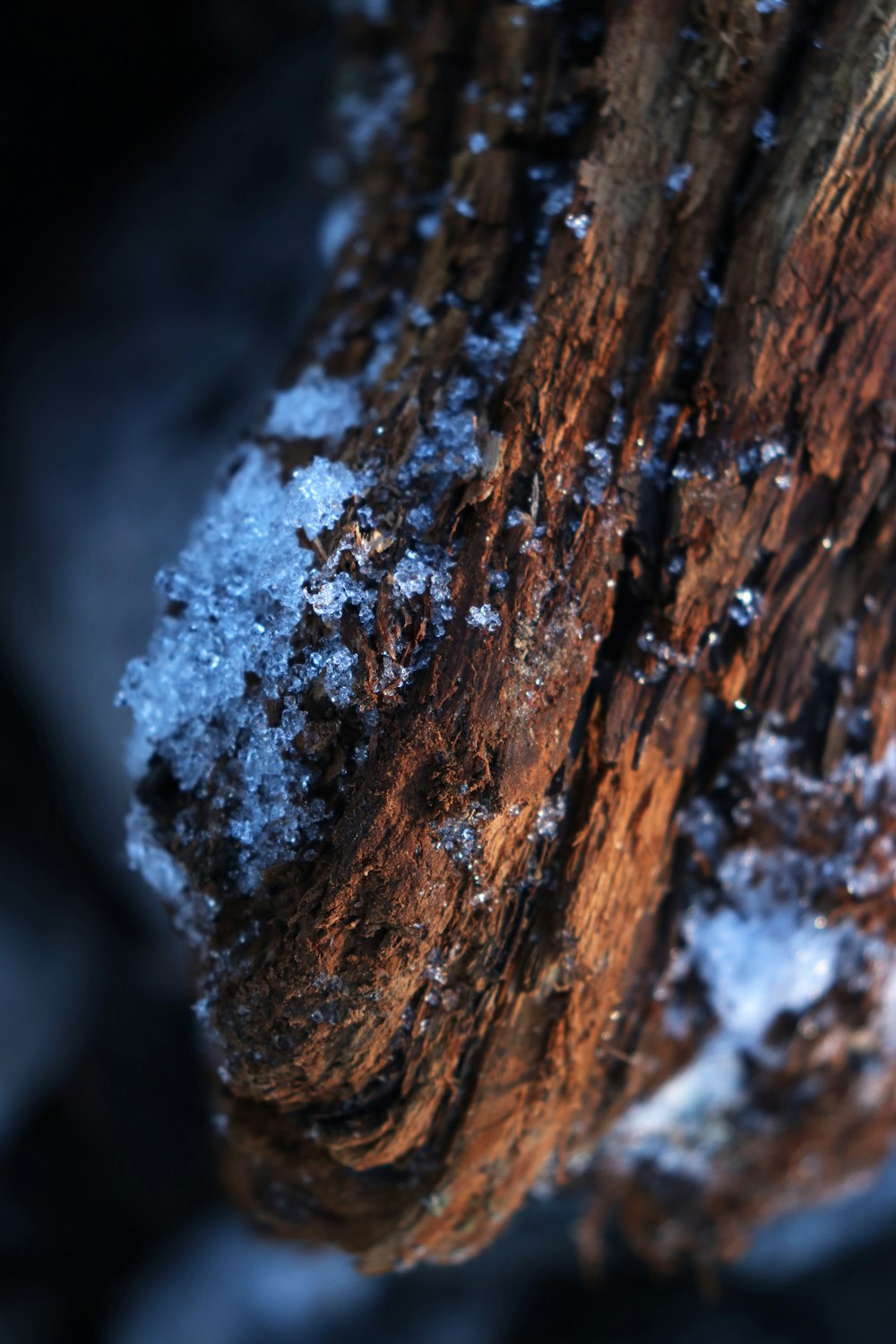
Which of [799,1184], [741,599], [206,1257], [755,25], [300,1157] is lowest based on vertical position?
[799,1184]

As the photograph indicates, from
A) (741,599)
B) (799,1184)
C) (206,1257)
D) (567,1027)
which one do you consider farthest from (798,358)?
(206,1257)

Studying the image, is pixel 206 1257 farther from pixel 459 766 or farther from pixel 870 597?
pixel 870 597

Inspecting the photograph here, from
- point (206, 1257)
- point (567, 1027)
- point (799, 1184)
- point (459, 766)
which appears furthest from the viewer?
point (206, 1257)

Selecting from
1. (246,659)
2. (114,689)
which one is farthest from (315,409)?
(114,689)

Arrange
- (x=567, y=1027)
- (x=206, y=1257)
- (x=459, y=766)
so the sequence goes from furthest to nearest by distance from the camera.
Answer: (x=206, y=1257) → (x=567, y=1027) → (x=459, y=766)

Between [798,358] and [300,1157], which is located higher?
[798,358]

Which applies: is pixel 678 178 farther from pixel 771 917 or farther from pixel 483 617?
pixel 771 917

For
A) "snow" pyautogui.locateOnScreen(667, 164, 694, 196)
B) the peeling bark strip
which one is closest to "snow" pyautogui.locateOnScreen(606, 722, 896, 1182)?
the peeling bark strip
